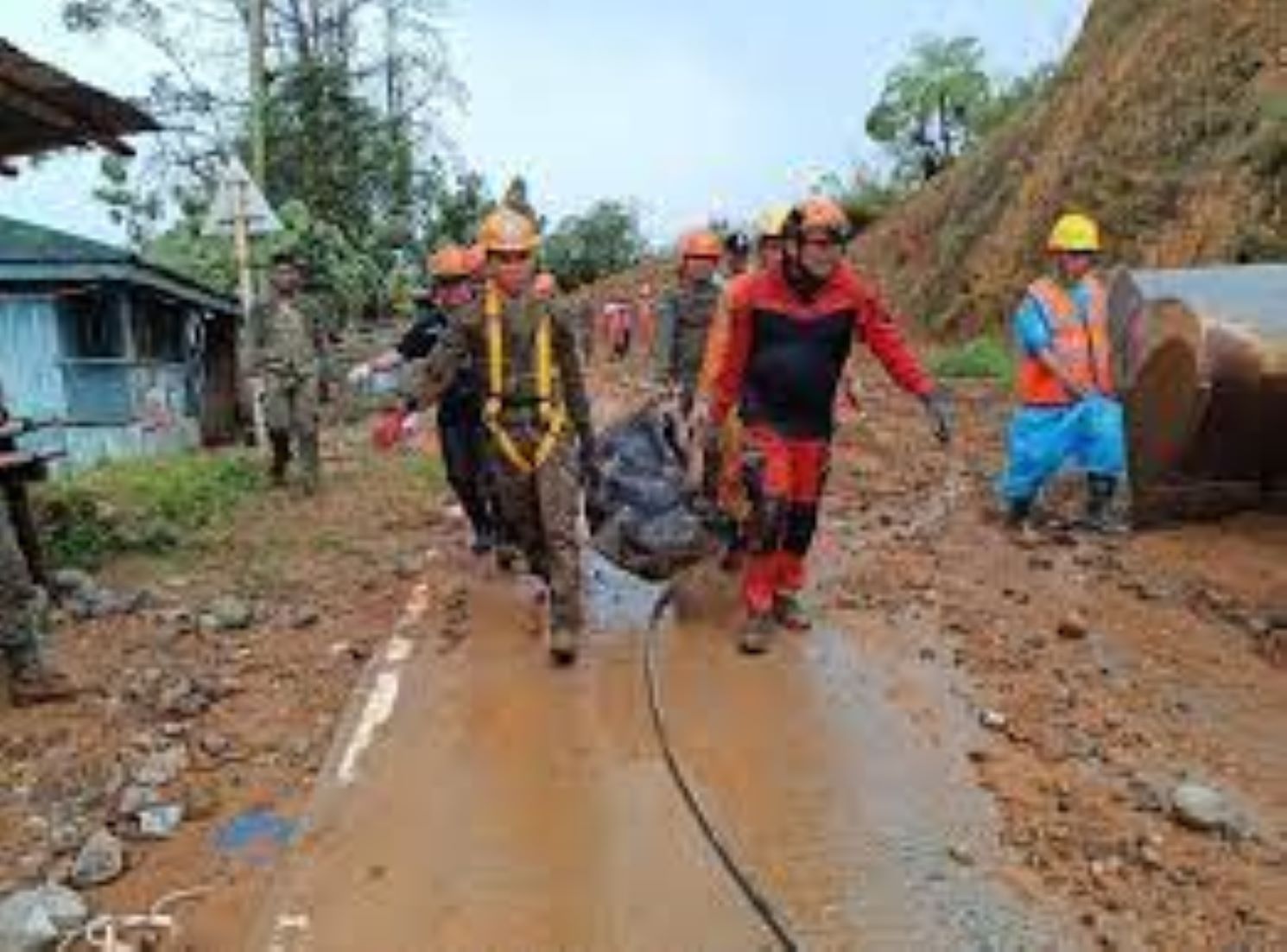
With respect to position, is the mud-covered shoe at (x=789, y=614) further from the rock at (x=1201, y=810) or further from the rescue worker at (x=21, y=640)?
the rescue worker at (x=21, y=640)

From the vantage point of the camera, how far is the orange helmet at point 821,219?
23.3 ft

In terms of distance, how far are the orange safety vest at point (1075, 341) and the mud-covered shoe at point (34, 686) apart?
5515 mm

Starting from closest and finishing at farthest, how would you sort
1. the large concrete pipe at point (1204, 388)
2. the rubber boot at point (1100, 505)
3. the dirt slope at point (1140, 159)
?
the large concrete pipe at point (1204, 388), the rubber boot at point (1100, 505), the dirt slope at point (1140, 159)

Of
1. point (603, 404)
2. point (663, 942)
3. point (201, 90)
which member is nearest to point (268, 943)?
point (663, 942)

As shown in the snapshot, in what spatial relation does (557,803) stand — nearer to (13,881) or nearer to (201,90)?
(13,881)

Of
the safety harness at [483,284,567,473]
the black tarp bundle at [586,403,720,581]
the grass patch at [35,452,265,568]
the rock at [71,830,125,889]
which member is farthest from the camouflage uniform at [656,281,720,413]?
the rock at [71,830,125,889]

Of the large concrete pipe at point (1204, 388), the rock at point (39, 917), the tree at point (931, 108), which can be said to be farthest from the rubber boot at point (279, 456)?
the tree at point (931, 108)

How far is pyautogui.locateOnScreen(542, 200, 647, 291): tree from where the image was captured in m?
58.8

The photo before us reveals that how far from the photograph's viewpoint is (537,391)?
298 inches

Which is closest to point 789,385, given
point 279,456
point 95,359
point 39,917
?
point 39,917

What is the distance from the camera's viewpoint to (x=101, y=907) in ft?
18.1

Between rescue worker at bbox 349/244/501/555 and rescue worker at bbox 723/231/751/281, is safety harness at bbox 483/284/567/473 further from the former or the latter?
rescue worker at bbox 723/231/751/281

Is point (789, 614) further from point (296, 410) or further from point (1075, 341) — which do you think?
point (296, 410)

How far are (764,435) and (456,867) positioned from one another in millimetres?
2889
